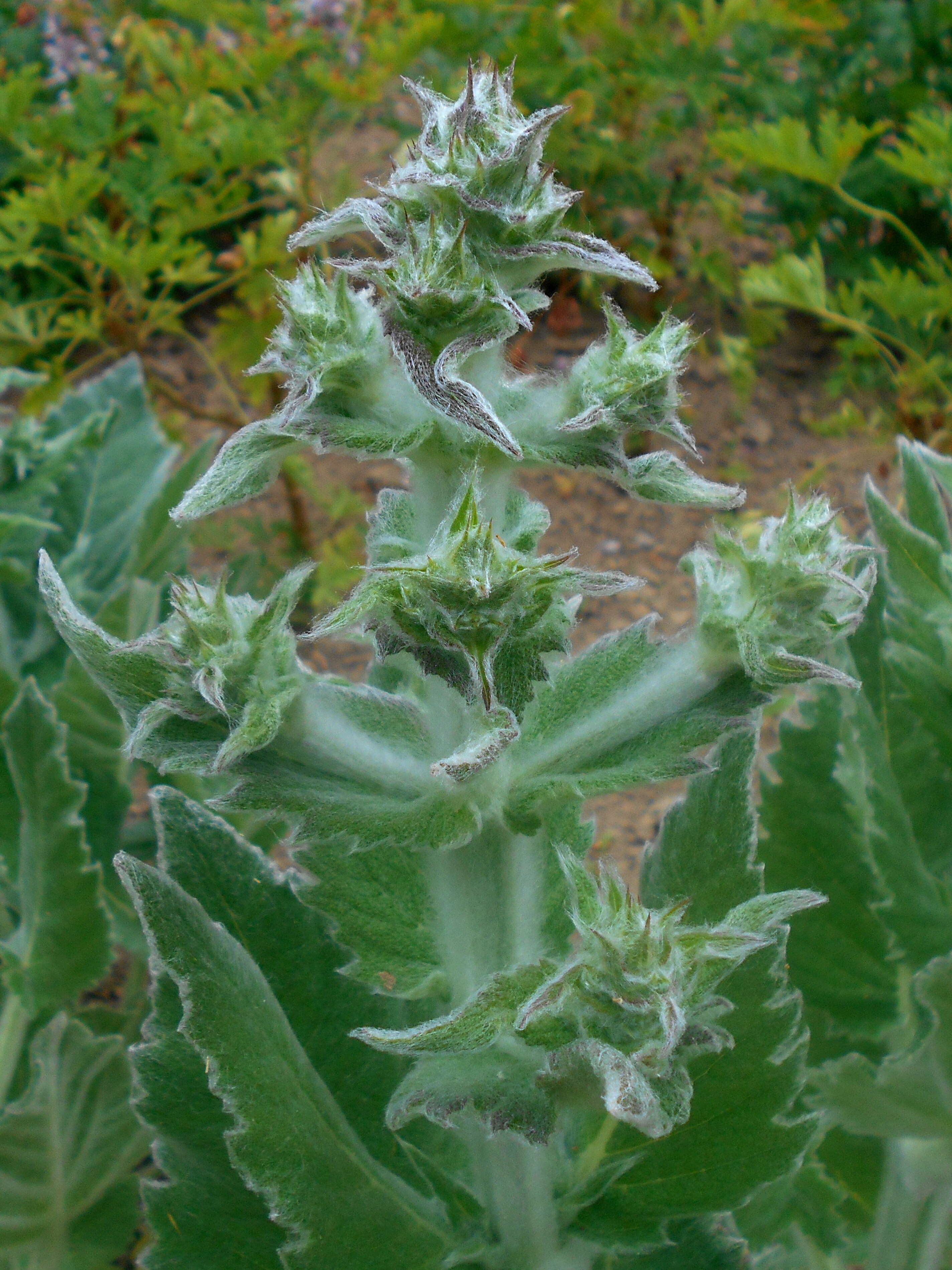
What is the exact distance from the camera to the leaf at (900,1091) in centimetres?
132

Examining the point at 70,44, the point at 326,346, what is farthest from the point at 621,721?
the point at 70,44

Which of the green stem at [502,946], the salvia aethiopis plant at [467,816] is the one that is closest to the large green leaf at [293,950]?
the salvia aethiopis plant at [467,816]

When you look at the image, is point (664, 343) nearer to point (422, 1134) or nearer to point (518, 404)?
point (518, 404)

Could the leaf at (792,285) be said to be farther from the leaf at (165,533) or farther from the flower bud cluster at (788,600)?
the flower bud cluster at (788,600)

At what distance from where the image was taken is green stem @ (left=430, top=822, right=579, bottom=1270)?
38.9 inches

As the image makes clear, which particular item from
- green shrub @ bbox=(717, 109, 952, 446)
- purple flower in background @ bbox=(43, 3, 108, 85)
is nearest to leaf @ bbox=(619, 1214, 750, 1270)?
green shrub @ bbox=(717, 109, 952, 446)

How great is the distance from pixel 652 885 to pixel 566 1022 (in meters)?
0.37

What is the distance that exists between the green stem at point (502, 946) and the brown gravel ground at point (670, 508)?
167 centimetres

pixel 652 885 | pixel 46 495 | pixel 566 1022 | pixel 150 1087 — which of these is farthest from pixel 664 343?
pixel 46 495

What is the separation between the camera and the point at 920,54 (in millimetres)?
3527

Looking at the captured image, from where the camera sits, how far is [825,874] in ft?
5.19

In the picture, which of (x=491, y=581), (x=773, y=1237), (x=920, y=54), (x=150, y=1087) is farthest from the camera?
(x=920, y=54)

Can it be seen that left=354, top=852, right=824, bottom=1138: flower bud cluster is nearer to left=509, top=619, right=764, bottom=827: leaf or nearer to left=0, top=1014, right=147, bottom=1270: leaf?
left=509, top=619, right=764, bottom=827: leaf

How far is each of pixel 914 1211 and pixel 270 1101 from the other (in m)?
0.89
